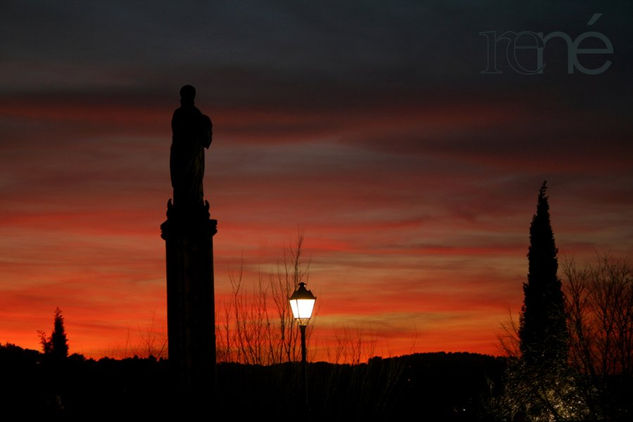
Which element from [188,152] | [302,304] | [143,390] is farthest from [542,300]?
[188,152]

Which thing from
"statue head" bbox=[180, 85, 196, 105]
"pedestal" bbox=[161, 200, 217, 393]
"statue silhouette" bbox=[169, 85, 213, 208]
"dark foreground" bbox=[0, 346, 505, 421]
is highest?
"statue head" bbox=[180, 85, 196, 105]

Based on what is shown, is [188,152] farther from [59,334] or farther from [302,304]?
[59,334]

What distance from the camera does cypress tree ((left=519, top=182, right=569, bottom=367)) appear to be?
101ft

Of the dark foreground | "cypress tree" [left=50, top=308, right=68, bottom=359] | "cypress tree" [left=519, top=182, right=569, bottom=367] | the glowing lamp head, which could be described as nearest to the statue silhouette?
the dark foreground

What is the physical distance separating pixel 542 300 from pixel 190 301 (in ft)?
69.5

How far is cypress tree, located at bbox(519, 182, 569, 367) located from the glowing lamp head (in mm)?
16306

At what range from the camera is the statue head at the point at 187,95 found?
40.6ft

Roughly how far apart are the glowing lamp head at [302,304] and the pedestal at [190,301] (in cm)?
438

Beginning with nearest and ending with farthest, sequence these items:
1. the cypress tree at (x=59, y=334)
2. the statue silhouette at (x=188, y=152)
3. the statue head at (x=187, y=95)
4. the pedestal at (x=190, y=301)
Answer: the pedestal at (x=190, y=301), the statue silhouette at (x=188, y=152), the statue head at (x=187, y=95), the cypress tree at (x=59, y=334)

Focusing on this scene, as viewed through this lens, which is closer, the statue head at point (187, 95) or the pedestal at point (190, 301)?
the pedestal at point (190, 301)

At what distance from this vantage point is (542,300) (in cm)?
3092

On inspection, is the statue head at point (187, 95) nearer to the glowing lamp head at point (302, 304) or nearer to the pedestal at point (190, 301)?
the pedestal at point (190, 301)

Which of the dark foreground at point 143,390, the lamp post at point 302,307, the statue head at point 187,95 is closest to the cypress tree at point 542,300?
the dark foreground at point 143,390

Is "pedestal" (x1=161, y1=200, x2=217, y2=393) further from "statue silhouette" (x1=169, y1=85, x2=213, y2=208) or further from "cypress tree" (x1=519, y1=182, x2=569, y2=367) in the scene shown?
"cypress tree" (x1=519, y1=182, x2=569, y2=367)
